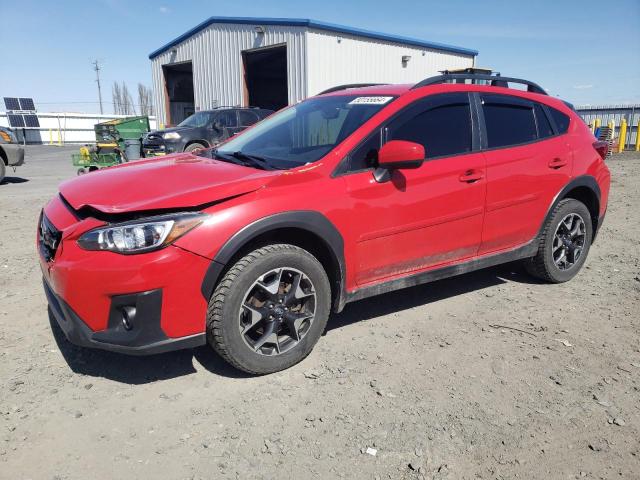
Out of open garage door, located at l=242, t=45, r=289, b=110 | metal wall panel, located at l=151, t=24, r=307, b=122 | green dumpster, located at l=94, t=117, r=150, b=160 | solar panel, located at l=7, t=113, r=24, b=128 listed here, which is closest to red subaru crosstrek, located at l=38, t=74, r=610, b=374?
green dumpster, located at l=94, t=117, r=150, b=160

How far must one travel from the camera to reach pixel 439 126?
356 cm

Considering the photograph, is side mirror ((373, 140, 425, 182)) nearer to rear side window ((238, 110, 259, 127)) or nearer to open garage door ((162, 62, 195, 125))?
rear side window ((238, 110, 259, 127))

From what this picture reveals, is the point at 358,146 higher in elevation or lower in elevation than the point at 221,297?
higher

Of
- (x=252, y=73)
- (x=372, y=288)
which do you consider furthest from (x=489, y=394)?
(x=252, y=73)

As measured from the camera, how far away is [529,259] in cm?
442

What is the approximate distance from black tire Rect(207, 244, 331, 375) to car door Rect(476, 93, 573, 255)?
5.22 feet

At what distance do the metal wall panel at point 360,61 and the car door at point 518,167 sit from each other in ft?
45.3

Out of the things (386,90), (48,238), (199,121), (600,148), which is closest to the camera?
(48,238)

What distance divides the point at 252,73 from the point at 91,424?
86.0ft

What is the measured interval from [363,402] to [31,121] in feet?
131

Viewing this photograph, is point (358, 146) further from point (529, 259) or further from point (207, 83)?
point (207, 83)

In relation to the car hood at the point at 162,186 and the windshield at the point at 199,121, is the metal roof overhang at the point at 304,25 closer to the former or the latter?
the windshield at the point at 199,121

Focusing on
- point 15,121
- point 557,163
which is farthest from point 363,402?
point 15,121

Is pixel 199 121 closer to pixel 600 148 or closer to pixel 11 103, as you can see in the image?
pixel 600 148
